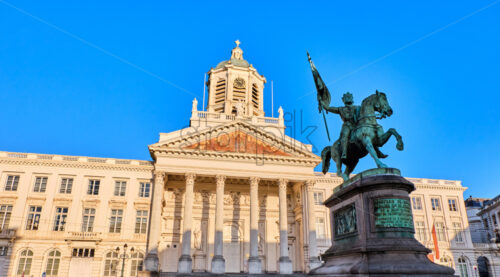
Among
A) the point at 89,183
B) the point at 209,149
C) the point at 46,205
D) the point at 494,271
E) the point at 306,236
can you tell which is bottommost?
the point at 494,271

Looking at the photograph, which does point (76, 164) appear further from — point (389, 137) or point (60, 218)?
point (389, 137)

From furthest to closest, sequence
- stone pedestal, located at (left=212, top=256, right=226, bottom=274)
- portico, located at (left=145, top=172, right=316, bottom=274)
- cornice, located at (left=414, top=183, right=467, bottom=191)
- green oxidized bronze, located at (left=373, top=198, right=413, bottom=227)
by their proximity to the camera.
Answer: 1. cornice, located at (left=414, top=183, right=467, bottom=191)
2. portico, located at (left=145, top=172, right=316, bottom=274)
3. stone pedestal, located at (left=212, top=256, right=226, bottom=274)
4. green oxidized bronze, located at (left=373, top=198, right=413, bottom=227)

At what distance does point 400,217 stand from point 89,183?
39.5 m

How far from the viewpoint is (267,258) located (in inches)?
1722

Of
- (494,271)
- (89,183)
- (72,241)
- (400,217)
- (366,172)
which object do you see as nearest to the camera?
(400,217)

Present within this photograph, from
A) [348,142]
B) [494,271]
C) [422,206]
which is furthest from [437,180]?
[348,142]

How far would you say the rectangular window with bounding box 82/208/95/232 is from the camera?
3982 cm

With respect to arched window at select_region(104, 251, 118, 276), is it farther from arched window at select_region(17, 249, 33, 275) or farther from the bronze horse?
the bronze horse

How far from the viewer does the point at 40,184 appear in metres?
40.7

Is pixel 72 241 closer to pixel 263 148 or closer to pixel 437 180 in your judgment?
pixel 263 148

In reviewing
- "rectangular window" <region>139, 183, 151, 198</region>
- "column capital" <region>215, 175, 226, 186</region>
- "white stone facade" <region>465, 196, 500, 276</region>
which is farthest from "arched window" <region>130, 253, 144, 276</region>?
"white stone facade" <region>465, 196, 500, 276</region>

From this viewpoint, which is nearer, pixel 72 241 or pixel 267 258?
pixel 72 241

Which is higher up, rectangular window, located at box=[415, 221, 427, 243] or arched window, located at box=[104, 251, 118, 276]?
rectangular window, located at box=[415, 221, 427, 243]

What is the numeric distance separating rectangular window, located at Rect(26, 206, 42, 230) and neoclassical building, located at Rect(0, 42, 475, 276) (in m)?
0.11
